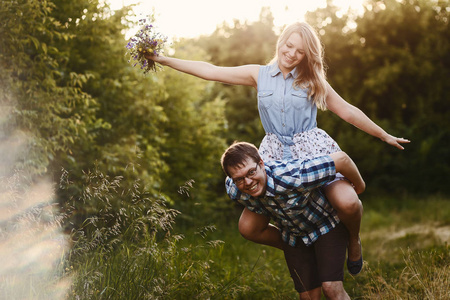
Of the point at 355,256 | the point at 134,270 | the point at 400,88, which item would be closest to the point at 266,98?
the point at 355,256

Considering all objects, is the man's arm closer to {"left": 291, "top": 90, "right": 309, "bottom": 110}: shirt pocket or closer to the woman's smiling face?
{"left": 291, "top": 90, "right": 309, "bottom": 110}: shirt pocket

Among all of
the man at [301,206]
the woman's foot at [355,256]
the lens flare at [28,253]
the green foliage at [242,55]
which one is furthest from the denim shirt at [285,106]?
the green foliage at [242,55]

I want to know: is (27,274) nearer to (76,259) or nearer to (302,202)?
(76,259)

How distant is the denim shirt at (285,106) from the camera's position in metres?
3.48

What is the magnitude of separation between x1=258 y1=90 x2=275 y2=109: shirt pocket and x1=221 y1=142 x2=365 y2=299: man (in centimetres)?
43

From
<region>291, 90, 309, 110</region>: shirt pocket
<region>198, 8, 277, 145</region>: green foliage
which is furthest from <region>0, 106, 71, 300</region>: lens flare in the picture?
<region>198, 8, 277, 145</region>: green foliage

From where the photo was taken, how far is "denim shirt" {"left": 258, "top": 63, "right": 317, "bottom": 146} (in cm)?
348

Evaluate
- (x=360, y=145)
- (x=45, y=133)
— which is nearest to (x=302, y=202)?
(x=45, y=133)

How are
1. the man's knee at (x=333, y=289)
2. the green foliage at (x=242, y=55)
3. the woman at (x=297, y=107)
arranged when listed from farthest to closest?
the green foliage at (x=242, y=55), the woman at (x=297, y=107), the man's knee at (x=333, y=289)

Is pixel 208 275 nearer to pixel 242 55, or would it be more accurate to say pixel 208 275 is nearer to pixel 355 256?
pixel 355 256

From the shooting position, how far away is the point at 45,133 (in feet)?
18.0

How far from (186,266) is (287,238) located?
737mm

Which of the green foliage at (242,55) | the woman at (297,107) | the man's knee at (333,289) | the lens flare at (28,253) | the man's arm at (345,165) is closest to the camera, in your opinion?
the lens flare at (28,253)

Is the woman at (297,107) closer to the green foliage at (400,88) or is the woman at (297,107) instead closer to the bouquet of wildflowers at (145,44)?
the bouquet of wildflowers at (145,44)
